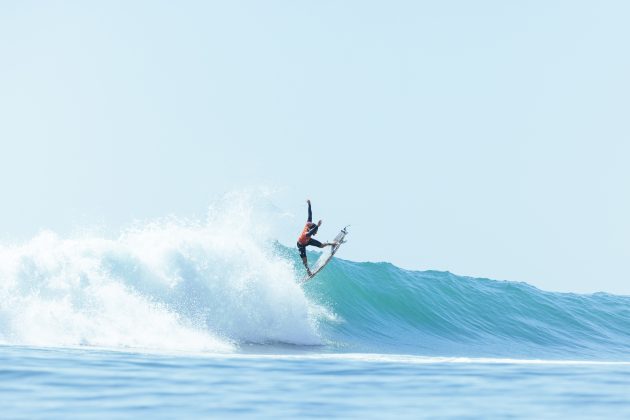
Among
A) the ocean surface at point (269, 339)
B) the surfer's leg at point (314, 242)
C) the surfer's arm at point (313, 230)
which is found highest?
the surfer's arm at point (313, 230)

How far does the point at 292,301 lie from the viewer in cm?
1744

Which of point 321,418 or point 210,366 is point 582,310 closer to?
point 210,366

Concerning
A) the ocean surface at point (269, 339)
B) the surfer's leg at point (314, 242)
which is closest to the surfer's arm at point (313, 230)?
the surfer's leg at point (314, 242)

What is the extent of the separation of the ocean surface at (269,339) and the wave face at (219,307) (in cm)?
4

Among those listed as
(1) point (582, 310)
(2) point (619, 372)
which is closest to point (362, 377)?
(2) point (619, 372)

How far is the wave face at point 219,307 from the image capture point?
14.8m

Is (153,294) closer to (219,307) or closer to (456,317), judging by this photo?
(219,307)

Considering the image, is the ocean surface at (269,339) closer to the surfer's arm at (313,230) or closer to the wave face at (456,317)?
the wave face at (456,317)

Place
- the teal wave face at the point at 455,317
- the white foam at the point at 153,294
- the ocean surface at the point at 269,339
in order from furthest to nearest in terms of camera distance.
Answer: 1. the teal wave face at the point at 455,317
2. the white foam at the point at 153,294
3. the ocean surface at the point at 269,339

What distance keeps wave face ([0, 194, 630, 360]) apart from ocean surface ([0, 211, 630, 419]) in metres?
0.04

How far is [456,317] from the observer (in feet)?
77.9

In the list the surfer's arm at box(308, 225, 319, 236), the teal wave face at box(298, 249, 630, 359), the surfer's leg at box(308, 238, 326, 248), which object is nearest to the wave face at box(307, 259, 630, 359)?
the teal wave face at box(298, 249, 630, 359)

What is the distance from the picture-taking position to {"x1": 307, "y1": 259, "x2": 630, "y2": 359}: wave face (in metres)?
19.7

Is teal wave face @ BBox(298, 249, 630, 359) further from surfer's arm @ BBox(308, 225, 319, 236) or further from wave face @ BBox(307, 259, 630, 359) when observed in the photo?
surfer's arm @ BBox(308, 225, 319, 236)
